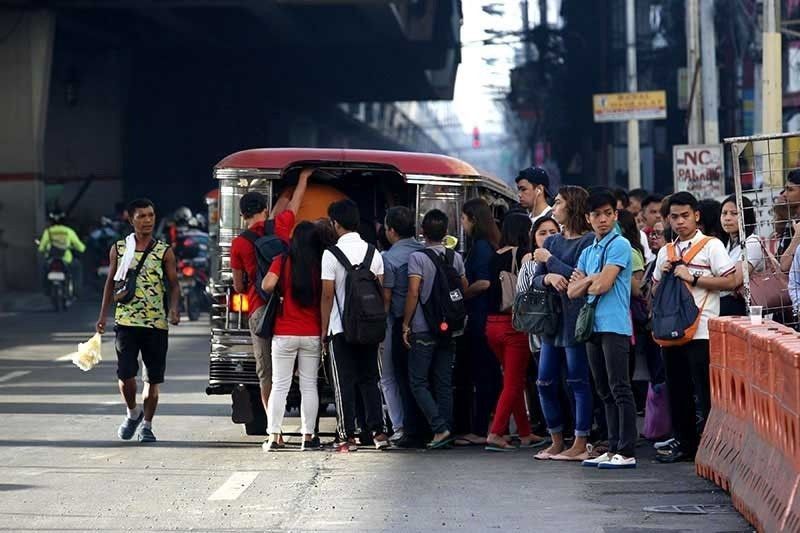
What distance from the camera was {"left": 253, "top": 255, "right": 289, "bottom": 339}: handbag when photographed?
11789mm

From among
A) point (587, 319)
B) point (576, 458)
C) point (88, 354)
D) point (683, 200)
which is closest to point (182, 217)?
point (88, 354)

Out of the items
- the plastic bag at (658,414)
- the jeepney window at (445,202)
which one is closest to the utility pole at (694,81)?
the jeepney window at (445,202)

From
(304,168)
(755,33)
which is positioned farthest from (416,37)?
(304,168)

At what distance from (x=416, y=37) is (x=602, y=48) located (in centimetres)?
1238


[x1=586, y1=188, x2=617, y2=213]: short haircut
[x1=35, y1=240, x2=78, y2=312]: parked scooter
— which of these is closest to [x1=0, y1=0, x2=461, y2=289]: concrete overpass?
[x1=35, y1=240, x2=78, y2=312]: parked scooter

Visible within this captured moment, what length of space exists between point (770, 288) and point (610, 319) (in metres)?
1.23

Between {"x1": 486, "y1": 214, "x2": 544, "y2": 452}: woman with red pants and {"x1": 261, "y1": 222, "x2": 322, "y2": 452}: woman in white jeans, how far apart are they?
4.20 ft

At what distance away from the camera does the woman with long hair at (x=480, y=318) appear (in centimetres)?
1233

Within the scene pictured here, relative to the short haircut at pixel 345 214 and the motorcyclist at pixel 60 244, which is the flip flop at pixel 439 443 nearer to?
the short haircut at pixel 345 214

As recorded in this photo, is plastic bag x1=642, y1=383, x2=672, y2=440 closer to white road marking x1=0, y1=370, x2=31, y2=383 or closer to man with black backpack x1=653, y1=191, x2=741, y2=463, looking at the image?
man with black backpack x1=653, y1=191, x2=741, y2=463

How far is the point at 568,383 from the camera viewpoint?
11.3 meters

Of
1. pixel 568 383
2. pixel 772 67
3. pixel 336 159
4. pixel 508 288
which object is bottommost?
pixel 568 383

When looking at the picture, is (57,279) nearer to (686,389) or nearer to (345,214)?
(345,214)

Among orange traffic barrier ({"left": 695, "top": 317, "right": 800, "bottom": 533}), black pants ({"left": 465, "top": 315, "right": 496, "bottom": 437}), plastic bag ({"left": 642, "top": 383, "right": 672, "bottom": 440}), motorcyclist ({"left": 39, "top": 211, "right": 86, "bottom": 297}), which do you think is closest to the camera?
orange traffic barrier ({"left": 695, "top": 317, "right": 800, "bottom": 533})
